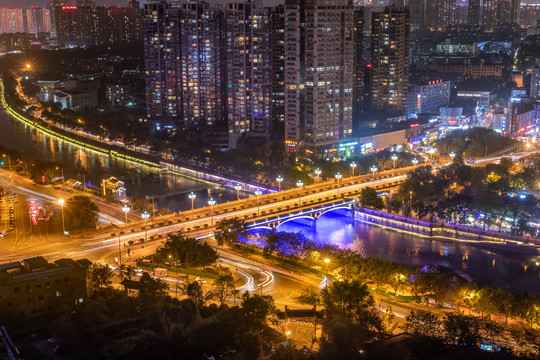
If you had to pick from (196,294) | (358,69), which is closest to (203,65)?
(358,69)

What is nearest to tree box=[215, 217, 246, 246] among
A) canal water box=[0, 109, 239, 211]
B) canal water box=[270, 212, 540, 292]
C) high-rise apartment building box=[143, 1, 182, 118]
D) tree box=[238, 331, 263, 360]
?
canal water box=[270, 212, 540, 292]

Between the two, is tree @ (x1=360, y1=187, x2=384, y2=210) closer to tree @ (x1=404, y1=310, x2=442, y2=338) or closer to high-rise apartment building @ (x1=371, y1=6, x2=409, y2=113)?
tree @ (x1=404, y1=310, x2=442, y2=338)

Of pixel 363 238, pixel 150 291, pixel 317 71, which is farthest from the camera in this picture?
pixel 317 71

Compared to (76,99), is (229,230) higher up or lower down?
lower down

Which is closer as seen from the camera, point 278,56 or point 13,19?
point 278,56

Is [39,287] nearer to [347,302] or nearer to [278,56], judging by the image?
[347,302]

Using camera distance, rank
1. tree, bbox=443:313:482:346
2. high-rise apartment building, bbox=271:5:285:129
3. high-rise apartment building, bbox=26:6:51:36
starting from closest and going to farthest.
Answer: tree, bbox=443:313:482:346 → high-rise apartment building, bbox=271:5:285:129 → high-rise apartment building, bbox=26:6:51:36

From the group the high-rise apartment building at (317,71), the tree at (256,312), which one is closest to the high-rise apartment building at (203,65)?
the high-rise apartment building at (317,71)
